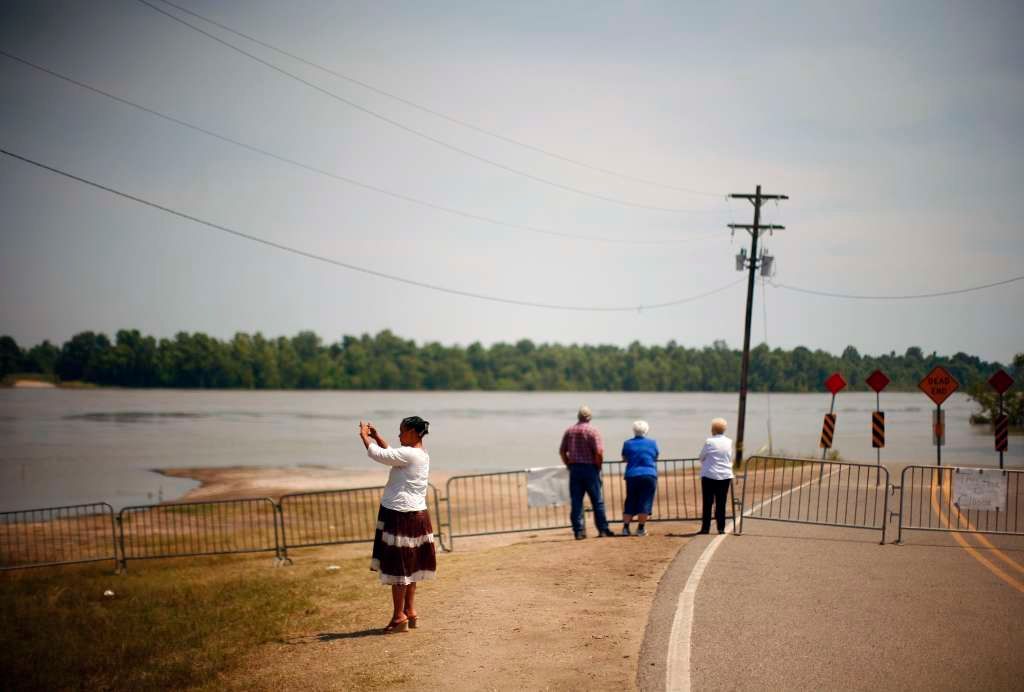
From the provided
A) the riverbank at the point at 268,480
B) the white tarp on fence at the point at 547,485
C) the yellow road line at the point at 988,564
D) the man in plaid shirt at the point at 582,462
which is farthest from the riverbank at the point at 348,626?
the riverbank at the point at 268,480

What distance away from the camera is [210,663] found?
348 inches

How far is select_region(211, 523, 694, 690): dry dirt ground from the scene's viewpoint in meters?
7.41

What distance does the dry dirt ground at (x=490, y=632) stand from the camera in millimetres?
7406

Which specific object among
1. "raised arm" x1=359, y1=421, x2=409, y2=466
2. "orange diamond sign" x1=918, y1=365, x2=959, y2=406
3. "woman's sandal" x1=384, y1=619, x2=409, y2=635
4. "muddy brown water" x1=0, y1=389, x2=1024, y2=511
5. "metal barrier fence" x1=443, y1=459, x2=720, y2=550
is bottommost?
"muddy brown water" x1=0, y1=389, x2=1024, y2=511

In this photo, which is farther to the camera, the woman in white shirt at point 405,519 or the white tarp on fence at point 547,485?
the white tarp on fence at point 547,485

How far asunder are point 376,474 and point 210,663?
34.3 m

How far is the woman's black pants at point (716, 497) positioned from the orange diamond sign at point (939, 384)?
14.6 m

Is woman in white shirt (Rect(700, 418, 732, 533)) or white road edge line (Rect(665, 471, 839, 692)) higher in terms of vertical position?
woman in white shirt (Rect(700, 418, 732, 533))

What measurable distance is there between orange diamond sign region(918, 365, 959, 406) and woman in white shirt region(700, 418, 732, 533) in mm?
14592

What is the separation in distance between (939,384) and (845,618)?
20.2 m

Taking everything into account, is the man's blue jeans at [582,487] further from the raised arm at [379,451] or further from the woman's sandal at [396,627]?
the raised arm at [379,451]

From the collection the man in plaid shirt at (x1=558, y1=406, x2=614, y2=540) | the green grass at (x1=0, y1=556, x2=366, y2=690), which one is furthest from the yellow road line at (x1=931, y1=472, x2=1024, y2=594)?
the green grass at (x1=0, y1=556, x2=366, y2=690)

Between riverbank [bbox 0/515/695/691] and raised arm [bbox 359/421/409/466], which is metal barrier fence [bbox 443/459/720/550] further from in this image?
raised arm [bbox 359/421/409/466]

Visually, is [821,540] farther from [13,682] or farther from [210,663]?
[13,682]
